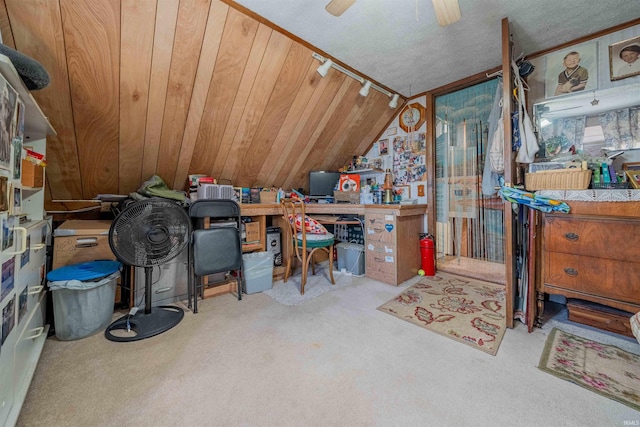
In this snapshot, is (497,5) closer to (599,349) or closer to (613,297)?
(613,297)

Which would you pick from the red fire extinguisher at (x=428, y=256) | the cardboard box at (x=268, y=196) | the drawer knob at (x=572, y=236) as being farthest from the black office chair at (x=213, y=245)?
the drawer knob at (x=572, y=236)

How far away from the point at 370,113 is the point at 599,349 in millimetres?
3000

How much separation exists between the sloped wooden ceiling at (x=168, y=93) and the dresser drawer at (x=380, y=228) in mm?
1294

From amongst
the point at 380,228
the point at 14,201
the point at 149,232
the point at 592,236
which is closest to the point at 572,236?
the point at 592,236

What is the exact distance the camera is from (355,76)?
2666 millimetres

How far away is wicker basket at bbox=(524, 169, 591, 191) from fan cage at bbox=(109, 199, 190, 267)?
8.50 ft

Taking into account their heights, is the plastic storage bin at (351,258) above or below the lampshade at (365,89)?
below

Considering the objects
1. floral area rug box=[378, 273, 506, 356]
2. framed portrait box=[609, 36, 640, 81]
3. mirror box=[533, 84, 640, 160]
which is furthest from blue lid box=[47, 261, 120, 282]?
framed portrait box=[609, 36, 640, 81]

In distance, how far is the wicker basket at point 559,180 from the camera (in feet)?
5.36

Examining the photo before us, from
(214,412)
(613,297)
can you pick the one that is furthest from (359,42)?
(214,412)

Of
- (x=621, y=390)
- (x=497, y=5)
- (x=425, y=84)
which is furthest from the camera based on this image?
(x=425, y=84)

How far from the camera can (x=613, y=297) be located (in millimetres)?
1519

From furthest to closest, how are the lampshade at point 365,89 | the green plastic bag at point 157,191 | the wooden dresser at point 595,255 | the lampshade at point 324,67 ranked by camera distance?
the lampshade at point 365,89, the lampshade at point 324,67, the green plastic bag at point 157,191, the wooden dresser at point 595,255

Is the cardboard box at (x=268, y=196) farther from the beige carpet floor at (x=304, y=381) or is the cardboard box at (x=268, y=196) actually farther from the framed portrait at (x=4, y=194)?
the framed portrait at (x=4, y=194)
